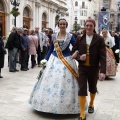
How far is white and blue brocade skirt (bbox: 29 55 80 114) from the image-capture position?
4.67m

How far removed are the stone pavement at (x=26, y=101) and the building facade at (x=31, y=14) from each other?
14853 mm

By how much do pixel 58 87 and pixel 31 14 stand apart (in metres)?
24.5

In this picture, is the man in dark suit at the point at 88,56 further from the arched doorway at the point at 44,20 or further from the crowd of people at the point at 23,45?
the arched doorway at the point at 44,20

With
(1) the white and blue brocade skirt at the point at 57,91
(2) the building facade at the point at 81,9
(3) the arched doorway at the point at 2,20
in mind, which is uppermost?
(2) the building facade at the point at 81,9

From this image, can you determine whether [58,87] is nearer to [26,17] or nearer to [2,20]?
[2,20]

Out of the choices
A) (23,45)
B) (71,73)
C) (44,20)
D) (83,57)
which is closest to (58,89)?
(71,73)

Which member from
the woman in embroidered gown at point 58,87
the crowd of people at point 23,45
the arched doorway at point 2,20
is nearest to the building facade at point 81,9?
the arched doorway at point 2,20

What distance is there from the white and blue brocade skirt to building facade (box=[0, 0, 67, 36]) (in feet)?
61.3

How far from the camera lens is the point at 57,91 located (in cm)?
469

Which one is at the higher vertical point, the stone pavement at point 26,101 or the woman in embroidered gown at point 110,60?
the woman in embroidered gown at point 110,60

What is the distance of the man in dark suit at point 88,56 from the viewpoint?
4.42m

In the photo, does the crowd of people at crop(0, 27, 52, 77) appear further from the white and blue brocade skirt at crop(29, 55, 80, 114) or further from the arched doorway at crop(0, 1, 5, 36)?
the arched doorway at crop(0, 1, 5, 36)

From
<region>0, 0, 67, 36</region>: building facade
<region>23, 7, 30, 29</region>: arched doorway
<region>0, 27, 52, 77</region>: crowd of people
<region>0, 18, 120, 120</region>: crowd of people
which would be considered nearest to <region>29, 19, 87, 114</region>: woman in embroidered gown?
<region>0, 18, 120, 120</region>: crowd of people

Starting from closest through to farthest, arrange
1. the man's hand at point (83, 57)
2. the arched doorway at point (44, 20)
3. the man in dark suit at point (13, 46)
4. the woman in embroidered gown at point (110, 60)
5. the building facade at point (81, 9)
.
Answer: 1. the man's hand at point (83, 57)
2. the woman in embroidered gown at point (110, 60)
3. the man in dark suit at point (13, 46)
4. the arched doorway at point (44, 20)
5. the building facade at point (81, 9)
